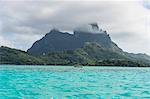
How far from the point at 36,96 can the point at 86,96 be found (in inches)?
146

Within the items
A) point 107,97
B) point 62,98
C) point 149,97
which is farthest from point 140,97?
point 62,98

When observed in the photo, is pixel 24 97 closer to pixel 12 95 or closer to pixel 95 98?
pixel 12 95

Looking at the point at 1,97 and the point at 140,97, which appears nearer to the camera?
the point at 1,97

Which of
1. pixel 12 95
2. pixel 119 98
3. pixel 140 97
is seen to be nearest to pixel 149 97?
pixel 140 97

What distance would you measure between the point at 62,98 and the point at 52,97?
2.56ft

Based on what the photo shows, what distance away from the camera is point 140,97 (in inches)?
939

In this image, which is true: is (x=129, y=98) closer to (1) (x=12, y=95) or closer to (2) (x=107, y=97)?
(2) (x=107, y=97)

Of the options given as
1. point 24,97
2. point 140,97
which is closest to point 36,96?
point 24,97

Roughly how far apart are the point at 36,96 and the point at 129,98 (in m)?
6.66

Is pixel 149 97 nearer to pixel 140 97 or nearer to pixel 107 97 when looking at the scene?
pixel 140 97

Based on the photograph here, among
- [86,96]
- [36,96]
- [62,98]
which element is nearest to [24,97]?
[36,96]

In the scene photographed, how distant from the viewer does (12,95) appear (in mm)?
23672

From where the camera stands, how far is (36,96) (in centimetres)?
2306

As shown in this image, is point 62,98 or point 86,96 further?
point 86,96
